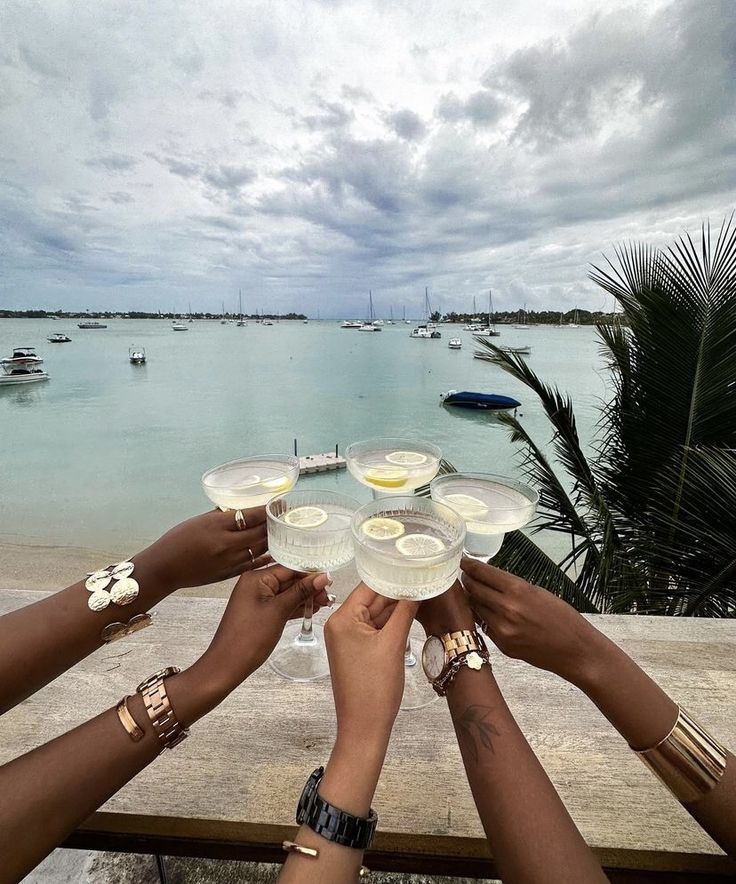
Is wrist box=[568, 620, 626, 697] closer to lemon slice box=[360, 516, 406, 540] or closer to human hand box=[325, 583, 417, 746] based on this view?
human hand box=[325, 583, 417, 746]

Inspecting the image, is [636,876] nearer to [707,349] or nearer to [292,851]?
[292,851]

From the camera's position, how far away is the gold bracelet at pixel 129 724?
2.82ft

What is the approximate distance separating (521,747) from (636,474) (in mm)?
3415

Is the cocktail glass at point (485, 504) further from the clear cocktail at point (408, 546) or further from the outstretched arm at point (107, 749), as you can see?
the outstretched arm at point (107, 749)

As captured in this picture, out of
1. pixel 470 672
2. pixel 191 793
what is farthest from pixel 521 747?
pixel 191 793

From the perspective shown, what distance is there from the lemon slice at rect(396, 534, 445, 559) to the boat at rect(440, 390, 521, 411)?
73.9ft

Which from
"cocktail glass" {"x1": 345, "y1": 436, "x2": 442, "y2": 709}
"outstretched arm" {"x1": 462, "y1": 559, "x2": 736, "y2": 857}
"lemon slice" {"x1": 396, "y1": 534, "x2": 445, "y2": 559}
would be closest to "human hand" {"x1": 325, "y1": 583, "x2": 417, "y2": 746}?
A: "lemon slice" {"x1": 396, "y1": 534, "x2": 445, "y2": 559}

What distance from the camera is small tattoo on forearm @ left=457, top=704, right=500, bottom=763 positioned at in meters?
0.82

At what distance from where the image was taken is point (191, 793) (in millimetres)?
911

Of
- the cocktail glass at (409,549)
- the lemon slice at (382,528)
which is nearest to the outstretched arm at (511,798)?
the cocktail glass at (409,549)

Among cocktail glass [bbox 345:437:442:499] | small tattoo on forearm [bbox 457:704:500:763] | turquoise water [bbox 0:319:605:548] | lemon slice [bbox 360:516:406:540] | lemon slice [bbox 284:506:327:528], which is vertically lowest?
turquoise water [bbox 0:319:605:548]

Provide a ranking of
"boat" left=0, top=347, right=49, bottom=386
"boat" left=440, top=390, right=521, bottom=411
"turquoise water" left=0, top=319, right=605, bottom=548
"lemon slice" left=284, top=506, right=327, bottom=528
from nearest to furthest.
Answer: "lemon slice" left=284, top=506, right=327, bottom=528 < "turquoise water" left=0, top=319, right=605, bottom=548 < "boat" left=440, top=390, right=521, bottom=411 < "boat" left=0, top=347, right=49, bottom=386

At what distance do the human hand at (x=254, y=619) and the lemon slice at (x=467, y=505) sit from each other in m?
0.45

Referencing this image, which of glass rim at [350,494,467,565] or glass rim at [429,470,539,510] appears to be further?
glass rim at [429,470,539,510]
